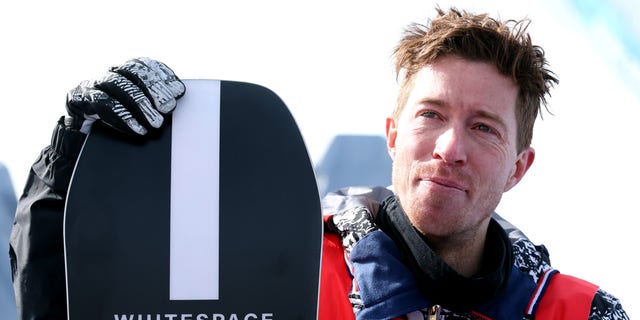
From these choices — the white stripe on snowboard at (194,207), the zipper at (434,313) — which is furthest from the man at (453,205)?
the white stripe on snowboard at (194,207)

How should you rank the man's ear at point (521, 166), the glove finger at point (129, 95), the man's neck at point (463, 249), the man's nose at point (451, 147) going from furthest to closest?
1. the man's ear at point (521, 166)
2. the man's neck at point (463, 249)
3. the man's nose at point (451, 147)
4. the glove finger at point (129, 95)

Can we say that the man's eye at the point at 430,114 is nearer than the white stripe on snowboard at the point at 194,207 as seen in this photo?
No

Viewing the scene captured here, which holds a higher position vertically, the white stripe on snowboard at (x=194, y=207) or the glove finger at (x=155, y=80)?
the glove finger at (x=155, y=80)

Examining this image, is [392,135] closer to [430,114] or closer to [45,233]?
[430,114]

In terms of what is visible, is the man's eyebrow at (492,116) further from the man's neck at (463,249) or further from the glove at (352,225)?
the glove at (352,225)

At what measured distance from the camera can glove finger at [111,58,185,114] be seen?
1590 millimetres

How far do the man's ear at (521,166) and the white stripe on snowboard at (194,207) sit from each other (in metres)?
0.86

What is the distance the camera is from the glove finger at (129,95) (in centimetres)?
156

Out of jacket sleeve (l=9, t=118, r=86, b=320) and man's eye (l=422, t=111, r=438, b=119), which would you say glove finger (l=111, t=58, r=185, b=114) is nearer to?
jacket sleeve (l=9, t=118, r=86, b=320)

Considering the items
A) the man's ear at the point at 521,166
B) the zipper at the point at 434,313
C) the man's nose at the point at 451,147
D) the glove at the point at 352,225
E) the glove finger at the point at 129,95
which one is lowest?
the zipper at the point at 434,313

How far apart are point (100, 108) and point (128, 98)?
6 cm

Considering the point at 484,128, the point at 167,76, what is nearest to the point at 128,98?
the point at 167,76

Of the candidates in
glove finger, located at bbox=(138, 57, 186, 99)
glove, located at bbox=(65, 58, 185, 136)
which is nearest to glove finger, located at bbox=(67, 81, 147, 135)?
glove, located at bbox=(65, 58, 185, 136)

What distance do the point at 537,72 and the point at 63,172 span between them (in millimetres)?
1226
